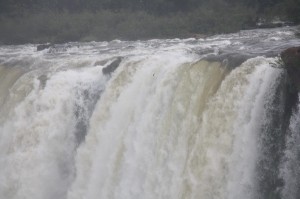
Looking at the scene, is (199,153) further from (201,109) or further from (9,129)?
(9,129)

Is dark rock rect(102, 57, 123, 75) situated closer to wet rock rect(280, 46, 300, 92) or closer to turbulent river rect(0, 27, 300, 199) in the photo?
turbulent river rect(0, 27, 300, 199)

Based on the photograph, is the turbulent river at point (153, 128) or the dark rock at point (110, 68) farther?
the dark rock at point (110, 68)

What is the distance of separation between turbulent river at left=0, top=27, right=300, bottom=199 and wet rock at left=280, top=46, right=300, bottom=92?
0.12 metres

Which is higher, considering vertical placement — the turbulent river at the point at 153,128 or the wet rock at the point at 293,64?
the wet rock at the point at 293,64

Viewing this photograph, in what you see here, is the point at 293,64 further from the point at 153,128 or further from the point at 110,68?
the point at 110,68

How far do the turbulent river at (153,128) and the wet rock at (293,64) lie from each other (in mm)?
124

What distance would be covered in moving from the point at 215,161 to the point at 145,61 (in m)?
3.36

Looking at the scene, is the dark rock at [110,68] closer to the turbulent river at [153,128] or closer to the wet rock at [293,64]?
the turbulent river at [153,128]

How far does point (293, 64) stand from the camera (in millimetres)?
7266

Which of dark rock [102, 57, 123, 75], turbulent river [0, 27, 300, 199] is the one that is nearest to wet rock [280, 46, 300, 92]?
turbulent river [0, 27, 300, 199]

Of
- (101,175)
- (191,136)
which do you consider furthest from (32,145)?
(191,136)

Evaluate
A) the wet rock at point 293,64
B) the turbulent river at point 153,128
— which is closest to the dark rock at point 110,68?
the turbulent river at point 153,128

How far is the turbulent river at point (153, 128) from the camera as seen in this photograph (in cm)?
709

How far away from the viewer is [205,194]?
294 inches
